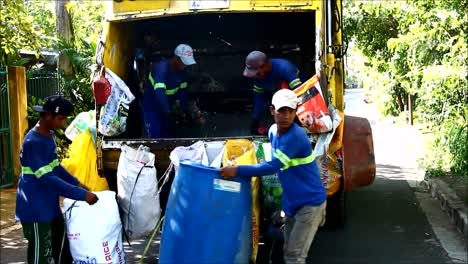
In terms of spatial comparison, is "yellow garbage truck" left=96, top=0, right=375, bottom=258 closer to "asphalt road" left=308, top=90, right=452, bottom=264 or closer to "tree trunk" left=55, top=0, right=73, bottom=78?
"asphalt road" left=308, top=90, right=452, bottom=264

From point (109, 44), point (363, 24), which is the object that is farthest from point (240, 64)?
point (363, 24)

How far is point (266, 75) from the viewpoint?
575 centimetres

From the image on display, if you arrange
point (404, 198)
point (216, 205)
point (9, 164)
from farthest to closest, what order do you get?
point (9, 164) → point (404, 198) → point (216, 205)

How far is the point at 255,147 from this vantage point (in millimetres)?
4949

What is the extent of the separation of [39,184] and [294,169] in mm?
1732

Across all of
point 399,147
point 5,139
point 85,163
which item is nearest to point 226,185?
point 85,163

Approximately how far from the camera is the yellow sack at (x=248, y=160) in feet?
15.1

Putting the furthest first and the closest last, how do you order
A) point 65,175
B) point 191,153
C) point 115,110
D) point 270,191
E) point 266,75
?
point 266,75 → point 115,110 → point 191,153 → point 270,191 → point 65,175

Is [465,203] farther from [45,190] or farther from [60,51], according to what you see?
[60,51]

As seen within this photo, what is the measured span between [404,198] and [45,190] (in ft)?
17.7

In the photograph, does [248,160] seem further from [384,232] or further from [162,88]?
[384,232]

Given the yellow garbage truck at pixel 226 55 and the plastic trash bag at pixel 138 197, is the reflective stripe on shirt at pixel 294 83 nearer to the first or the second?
the yellow garbage truck at pixel 226 55

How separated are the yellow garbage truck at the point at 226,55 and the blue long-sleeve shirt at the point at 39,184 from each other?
0.93 m

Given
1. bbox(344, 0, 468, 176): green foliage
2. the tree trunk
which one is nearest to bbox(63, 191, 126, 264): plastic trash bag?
bbox(344, 0, 468, 176): green foliage
